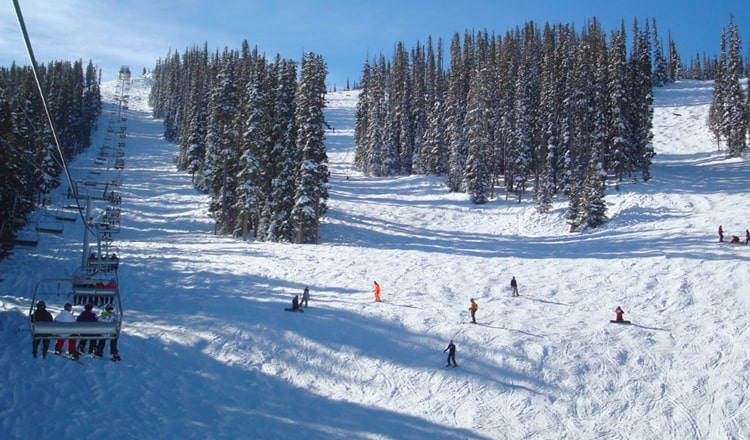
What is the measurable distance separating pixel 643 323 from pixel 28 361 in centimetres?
2702

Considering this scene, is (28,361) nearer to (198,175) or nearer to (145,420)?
(145,420)

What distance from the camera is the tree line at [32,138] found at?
3097 cm

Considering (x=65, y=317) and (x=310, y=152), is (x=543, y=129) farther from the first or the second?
(x=65, y=317)

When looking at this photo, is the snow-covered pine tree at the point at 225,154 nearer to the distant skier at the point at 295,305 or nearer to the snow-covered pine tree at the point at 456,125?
the distant skier at the point at 295,305

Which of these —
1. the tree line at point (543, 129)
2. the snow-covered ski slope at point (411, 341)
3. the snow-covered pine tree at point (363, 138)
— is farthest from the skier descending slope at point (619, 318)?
the snow-covered pine tree at point (363, 138)

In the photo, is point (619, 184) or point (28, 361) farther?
point (619, 184)

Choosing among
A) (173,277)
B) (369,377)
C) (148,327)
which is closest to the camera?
(369,377)

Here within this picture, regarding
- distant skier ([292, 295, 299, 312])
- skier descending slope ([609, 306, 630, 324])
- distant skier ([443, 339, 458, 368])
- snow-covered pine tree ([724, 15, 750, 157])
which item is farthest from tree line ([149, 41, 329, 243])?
snow-covered pine tree ([724, 15, 750, 157])

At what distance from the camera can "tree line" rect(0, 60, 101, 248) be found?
1219 inches

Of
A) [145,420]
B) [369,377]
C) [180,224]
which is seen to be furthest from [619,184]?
[145,420]

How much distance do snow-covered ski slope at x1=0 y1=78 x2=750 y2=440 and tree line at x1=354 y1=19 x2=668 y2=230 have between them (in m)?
11.5

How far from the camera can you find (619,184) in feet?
172

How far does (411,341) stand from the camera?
23.6 meters

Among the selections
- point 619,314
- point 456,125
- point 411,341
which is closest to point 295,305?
point 411,341
